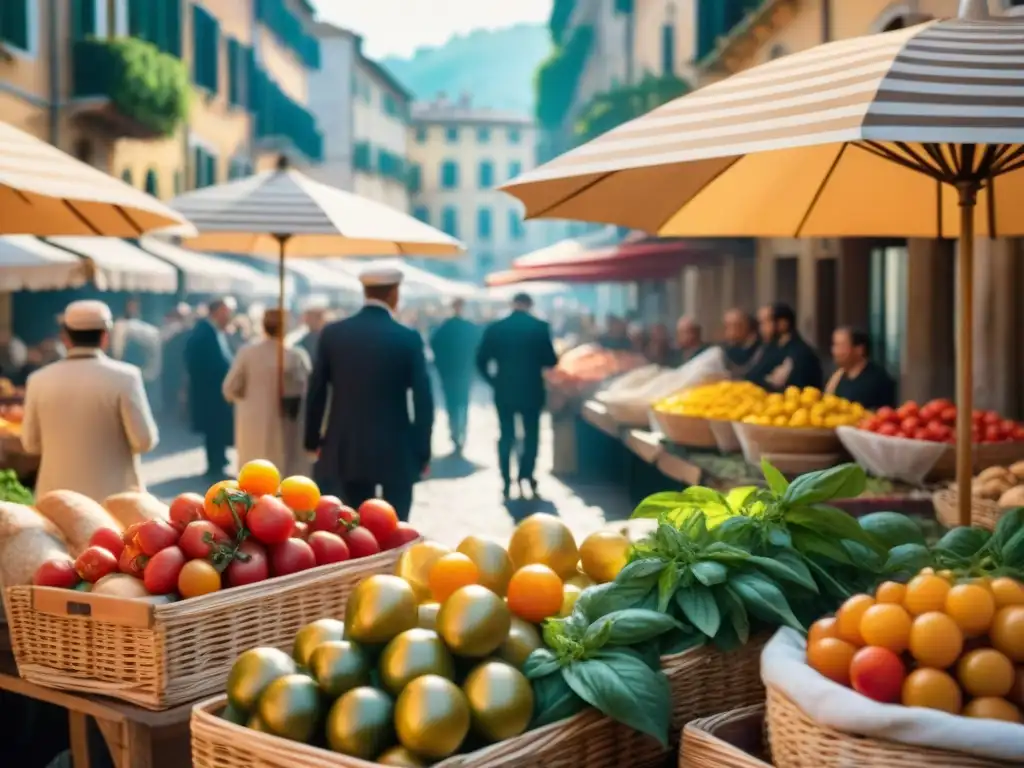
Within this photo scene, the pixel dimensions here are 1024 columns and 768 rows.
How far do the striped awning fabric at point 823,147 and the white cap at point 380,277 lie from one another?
2.02 metres

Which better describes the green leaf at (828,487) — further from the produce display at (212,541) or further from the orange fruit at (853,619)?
the produce display at (212,541)

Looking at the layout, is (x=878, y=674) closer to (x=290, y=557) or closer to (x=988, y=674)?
(x=988, y=674)

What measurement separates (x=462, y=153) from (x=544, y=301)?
19.4 meters

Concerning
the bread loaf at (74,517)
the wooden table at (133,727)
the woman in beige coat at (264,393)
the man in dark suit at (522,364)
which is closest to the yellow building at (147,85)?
the man in dark suit at (522,364)

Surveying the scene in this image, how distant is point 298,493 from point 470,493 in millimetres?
8998

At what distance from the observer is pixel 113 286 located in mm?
15641

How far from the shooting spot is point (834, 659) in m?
2.48

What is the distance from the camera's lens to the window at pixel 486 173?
275ft

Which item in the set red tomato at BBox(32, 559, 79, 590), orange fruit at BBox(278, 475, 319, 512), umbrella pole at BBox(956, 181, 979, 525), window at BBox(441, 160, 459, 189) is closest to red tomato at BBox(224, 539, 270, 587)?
orange fruit at BBox(278, 475, 319, 512)

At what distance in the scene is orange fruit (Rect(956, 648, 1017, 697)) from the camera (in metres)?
2.33

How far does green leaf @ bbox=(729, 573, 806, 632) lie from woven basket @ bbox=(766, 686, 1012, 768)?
0.31m

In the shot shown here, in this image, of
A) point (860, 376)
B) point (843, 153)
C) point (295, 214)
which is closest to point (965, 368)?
point (843, 153)

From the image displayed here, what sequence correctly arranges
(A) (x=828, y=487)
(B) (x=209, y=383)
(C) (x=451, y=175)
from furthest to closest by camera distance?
(C) (x=451, y=175)
(B) (x=209, y=383)
(A) (x=828, y=487)

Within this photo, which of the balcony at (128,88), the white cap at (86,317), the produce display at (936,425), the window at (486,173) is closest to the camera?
the white cap at (86,317)
